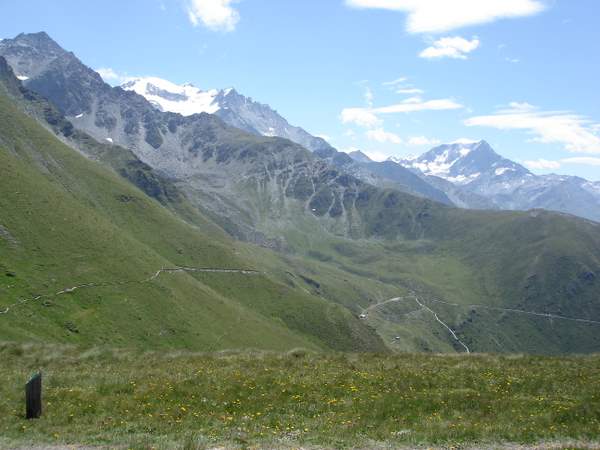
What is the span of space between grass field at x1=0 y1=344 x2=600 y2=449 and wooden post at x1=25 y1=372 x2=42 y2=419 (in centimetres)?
54

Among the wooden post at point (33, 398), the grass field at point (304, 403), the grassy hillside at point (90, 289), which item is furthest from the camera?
the grassy hillside at point (90, 289)

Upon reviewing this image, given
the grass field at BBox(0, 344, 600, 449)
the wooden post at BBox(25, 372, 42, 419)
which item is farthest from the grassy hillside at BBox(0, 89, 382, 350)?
the wooden post at BBox(25, 372, 42, 419)

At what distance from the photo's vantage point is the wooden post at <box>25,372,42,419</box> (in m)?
23.8

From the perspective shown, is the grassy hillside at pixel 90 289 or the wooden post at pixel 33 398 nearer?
the wooden post at pixel 33 398

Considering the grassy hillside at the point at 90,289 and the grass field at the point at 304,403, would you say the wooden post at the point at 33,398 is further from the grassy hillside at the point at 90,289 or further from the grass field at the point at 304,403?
the grassy hillside at the point at 90,289

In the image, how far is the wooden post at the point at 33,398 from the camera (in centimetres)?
2375

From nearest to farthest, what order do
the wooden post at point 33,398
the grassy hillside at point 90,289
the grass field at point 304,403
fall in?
the grass field at point 304,403 → the wooden post at point 33,398 → the grassy hillside at point 90,289

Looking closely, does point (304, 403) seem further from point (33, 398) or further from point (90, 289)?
point (90, 289)

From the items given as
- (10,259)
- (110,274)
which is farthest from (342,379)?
(110,274)

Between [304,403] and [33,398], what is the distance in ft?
43.1

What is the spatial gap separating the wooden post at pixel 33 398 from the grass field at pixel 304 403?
538 millimetres

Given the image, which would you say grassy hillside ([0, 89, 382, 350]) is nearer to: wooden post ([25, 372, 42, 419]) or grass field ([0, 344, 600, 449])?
grass field ([0, 344, 600, 449])

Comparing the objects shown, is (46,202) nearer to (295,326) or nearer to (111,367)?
(295,326)

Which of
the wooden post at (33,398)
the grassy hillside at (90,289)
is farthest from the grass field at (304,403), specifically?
the grassy hillside at (90,289)
